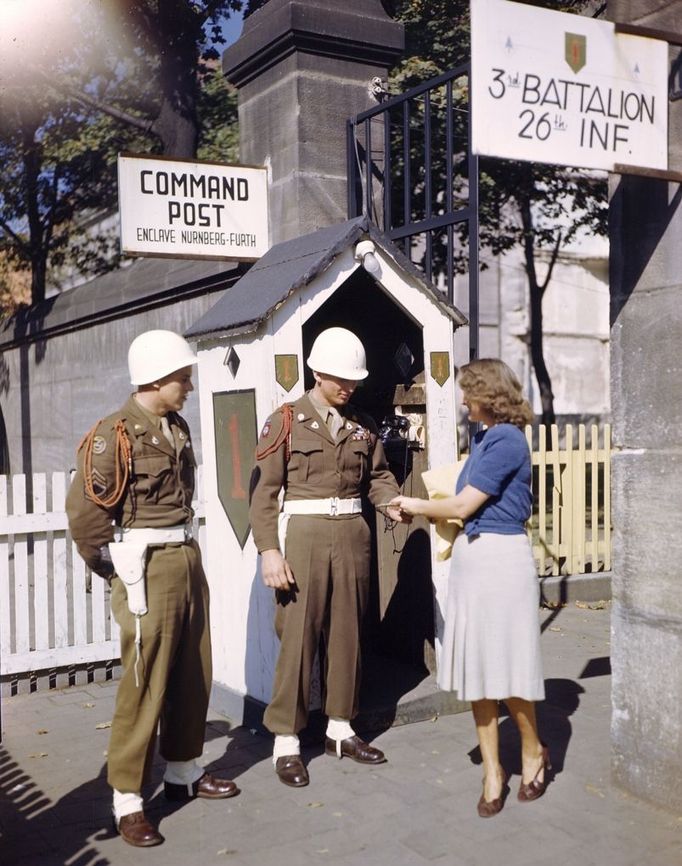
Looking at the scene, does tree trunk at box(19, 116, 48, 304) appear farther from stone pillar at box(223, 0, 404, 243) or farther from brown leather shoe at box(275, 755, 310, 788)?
brown leather shoe at box(275, 755, 310, 788)

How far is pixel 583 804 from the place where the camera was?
14.7ft

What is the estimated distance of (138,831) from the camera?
420 centimetres

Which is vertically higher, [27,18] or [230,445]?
[27,18]

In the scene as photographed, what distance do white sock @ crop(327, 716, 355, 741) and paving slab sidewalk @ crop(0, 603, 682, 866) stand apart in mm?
116

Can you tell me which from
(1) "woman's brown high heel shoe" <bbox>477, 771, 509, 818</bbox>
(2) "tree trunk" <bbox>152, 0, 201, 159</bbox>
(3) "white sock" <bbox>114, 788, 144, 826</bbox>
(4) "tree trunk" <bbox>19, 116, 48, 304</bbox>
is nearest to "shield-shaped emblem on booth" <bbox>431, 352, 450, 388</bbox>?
(1) "woman's brown high heel shoe" <bbox>477, 771, 509, 818</bbox>

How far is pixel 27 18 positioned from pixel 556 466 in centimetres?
940

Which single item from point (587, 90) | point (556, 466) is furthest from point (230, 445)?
point (556, 466)

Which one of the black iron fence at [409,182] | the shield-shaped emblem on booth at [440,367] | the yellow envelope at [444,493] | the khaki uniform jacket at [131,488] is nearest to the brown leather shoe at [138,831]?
the khaki uniform jacket at [131,488]

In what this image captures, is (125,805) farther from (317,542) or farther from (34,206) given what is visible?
(34,206)

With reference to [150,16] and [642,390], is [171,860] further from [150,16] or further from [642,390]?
[150,16]

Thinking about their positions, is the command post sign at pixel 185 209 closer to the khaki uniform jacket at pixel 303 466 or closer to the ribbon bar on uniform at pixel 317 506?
the khaki uniform jacket at pixel 303 466

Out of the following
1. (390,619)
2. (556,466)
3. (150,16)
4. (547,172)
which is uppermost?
(150,16)

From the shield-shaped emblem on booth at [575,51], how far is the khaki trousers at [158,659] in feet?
8.18

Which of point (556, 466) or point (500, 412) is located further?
point (556, 466)
